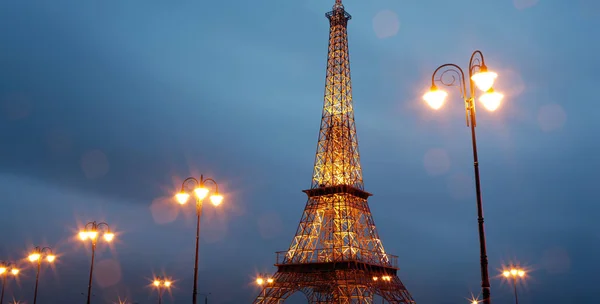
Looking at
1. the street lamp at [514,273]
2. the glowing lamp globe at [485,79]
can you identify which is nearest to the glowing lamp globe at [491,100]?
the glowing lamp globe at [485,79]

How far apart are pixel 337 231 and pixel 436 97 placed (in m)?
58.5

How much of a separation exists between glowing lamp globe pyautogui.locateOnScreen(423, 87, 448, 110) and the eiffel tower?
5232 cm

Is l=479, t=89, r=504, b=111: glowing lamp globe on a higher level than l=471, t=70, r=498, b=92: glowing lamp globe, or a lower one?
lower

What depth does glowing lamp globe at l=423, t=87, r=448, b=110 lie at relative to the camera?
15711 mm

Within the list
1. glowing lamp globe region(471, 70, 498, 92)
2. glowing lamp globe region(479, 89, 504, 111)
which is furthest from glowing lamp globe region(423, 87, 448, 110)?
glowing lamp globe region(471, 70, 498, 92)

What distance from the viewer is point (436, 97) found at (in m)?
15.8

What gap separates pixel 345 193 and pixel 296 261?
10.7 metres

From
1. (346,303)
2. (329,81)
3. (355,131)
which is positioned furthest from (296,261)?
(329,81)

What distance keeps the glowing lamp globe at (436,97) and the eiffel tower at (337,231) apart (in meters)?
52.3

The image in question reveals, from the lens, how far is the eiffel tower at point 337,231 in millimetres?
69312

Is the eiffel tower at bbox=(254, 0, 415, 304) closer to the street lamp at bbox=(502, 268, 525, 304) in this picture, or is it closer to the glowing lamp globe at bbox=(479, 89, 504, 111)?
the street lamp at bbox=(502, 268, 525, 304)

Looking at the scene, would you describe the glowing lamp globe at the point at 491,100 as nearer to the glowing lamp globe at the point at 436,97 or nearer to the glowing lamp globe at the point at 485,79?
the glowing lamp globe at the point at 485,79

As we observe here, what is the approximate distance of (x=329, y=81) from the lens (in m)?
82.6

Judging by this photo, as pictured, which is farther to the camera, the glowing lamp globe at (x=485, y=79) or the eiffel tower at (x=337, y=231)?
the eiffel tower at (x=337, y=231)
